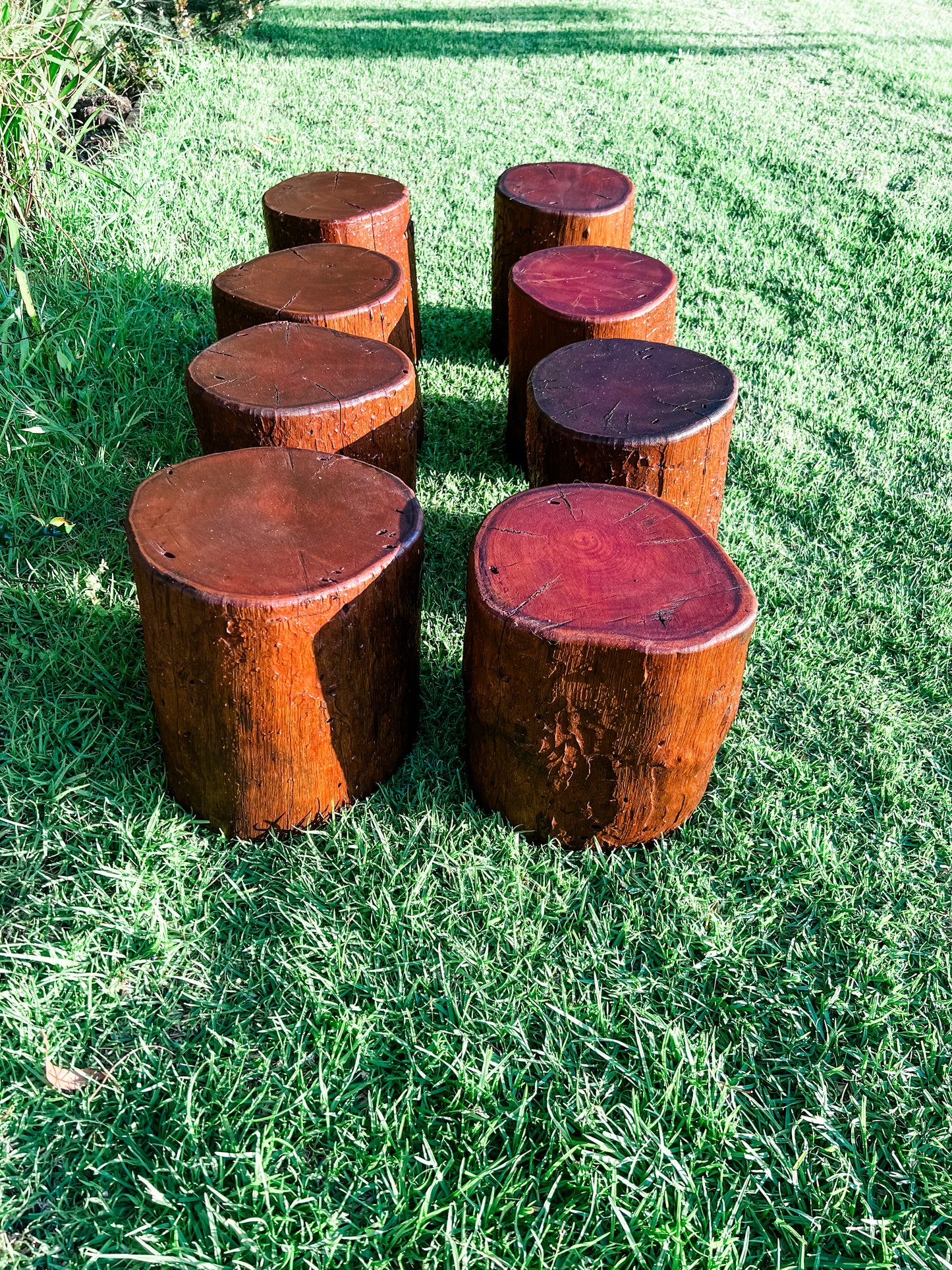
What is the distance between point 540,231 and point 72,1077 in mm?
3555

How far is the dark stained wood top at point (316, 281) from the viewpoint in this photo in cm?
306

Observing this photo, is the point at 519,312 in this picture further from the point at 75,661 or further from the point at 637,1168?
the point at 637,1168

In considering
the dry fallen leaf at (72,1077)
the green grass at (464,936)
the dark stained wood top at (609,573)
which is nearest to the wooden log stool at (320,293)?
the green grass at (464,936)

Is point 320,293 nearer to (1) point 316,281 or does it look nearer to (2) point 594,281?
(1) point 316,281

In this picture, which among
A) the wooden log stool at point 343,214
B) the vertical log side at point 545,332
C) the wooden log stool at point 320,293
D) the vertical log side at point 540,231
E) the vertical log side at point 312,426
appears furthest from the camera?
the vertical log side at point 540,231

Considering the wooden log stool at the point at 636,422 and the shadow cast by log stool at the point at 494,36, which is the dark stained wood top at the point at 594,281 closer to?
the wooden log stool at the point at 636,422

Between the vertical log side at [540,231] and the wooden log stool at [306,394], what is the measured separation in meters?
1.19

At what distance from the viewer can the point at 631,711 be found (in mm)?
1937

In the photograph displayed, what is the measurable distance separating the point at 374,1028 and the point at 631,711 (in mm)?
825

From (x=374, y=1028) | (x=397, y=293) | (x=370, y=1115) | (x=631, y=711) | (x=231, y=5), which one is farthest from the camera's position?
(x=231, y=5)

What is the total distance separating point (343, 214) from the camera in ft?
12.2

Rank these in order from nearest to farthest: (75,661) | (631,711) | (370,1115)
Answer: (370,1115) < (631,711) < (75,661)

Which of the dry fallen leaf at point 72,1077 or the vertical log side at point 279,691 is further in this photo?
the vertical log side at point 279,691

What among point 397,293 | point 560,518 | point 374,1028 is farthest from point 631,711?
point 397,293
